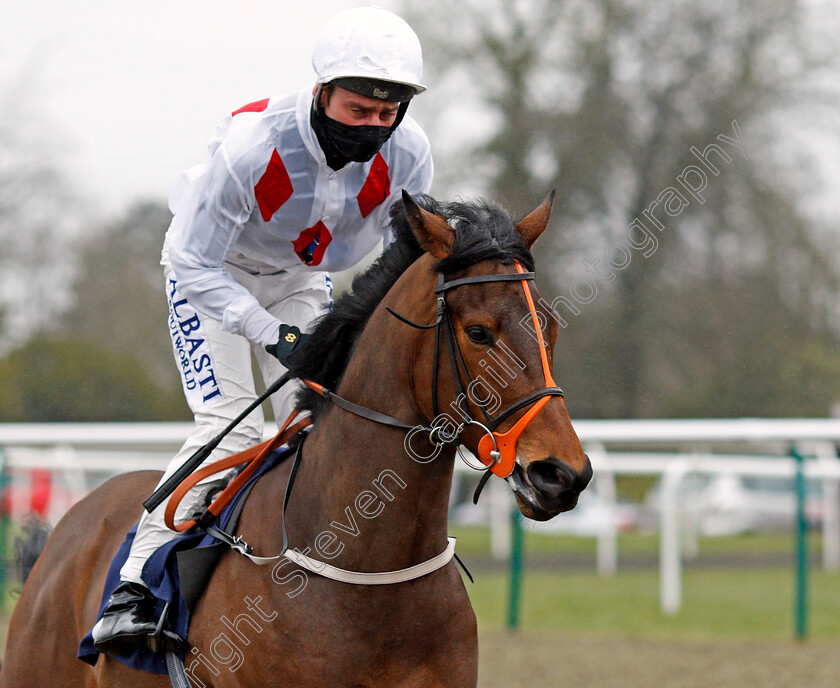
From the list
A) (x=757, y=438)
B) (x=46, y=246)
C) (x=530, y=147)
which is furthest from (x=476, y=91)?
(x=757, y=438)

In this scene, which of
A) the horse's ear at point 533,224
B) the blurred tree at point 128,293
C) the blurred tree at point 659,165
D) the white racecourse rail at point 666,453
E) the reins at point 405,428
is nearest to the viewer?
the reins at point 405,428

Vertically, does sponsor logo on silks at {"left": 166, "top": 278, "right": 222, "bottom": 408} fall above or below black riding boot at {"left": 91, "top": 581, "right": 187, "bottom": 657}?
above

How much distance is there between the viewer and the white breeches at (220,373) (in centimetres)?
292

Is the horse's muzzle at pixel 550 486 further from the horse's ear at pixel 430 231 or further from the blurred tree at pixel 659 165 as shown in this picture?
the blurred tree at pixel 659 165

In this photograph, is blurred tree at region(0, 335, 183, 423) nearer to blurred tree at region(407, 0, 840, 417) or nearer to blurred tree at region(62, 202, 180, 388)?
blurred tree at region(62, 202, 180, 388)

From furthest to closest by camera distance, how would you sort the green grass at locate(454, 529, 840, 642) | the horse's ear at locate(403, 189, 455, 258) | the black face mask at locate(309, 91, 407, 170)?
the green grass at locate(454, 529, 840, 642) → the black face mask at locate(309, 91, 407, 170) → the horse's ear at locate(403, 189, 455, 258)

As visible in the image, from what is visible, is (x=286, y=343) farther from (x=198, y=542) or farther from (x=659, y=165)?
(x=659, y=165)

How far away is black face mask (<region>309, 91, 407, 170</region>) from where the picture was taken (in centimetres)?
276

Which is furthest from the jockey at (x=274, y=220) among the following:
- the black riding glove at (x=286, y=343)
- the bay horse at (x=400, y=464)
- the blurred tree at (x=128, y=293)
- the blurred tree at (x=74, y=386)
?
the blurred tree at (x=128, y=293)

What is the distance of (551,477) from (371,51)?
1253 mm

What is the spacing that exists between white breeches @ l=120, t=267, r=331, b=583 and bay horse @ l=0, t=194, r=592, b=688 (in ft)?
1.08

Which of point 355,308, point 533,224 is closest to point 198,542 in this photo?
point 355,308

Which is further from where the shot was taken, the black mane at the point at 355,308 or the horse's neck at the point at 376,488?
the black mane at the point at 355,308

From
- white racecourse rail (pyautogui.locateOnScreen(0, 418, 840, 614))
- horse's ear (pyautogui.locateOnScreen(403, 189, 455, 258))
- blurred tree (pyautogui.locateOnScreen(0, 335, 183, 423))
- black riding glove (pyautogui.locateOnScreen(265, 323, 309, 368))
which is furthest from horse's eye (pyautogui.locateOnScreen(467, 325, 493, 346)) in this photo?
blurred tree (pyautogui.locateOnScreen(0, 335, 183, 423))
